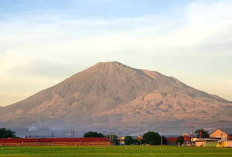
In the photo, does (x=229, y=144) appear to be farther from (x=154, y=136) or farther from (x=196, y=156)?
(x=196, y=156)

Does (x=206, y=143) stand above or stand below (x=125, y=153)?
above

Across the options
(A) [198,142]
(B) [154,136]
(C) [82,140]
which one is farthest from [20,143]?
(A) [198,142]

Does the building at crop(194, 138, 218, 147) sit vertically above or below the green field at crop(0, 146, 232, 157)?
above

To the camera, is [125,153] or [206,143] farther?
[206,143]

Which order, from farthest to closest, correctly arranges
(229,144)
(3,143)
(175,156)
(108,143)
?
(108,143)
(3,143)
(229,144)
(175,156)

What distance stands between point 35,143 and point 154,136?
40.4 m

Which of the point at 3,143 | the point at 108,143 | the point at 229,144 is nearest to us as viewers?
the point at 229,144

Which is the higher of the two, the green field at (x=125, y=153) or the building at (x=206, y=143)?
the building at (x=206, y=143)

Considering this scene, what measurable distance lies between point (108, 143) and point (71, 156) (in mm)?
124702

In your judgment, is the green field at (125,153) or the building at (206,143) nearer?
the green field at (125,153)

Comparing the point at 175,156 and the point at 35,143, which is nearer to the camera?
the point at 175,156

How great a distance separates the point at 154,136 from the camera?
653ft

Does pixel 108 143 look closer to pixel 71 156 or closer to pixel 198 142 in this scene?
pixel 198 142

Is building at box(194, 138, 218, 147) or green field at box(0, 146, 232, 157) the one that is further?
building at box(194, 138, 218, 147)
